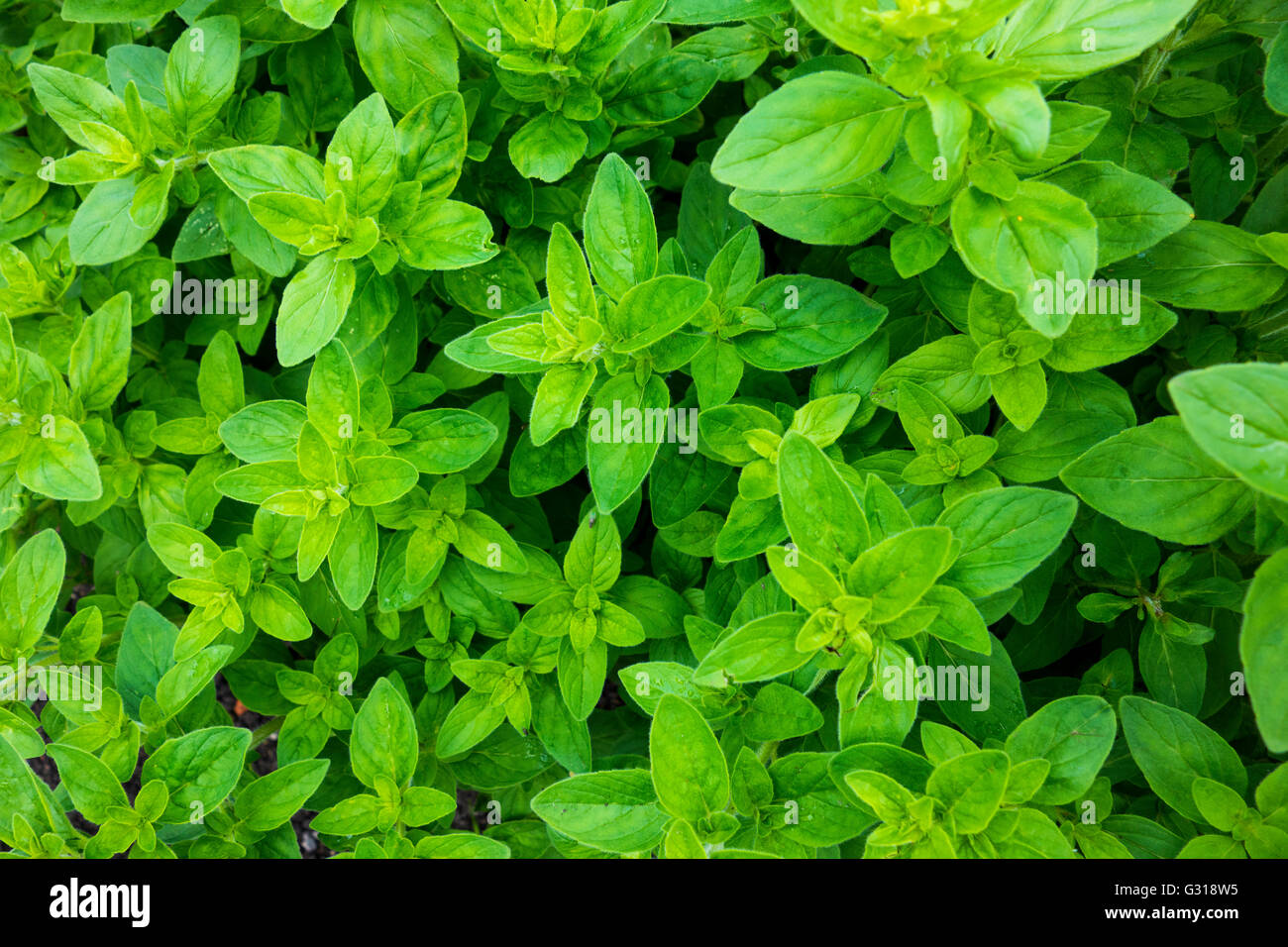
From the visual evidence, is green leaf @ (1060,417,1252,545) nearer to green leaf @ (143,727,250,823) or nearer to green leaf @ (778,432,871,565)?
green leaf @ (778,432,871,565)

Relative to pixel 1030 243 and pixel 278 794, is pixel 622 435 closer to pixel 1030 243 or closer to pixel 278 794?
pixel 1030 243

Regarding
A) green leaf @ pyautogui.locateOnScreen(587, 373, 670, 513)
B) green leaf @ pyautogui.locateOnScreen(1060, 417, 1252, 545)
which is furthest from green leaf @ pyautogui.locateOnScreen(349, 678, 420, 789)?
green leaf @ pyautogui.locateOnScreen(1060, 417, 1252, 545)

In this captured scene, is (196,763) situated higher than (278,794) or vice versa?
(196,763)

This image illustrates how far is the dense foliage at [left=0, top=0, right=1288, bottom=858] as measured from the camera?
6.44 feet

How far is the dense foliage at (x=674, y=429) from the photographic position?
1962 millimetres

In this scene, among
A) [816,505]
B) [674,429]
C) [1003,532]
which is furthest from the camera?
[674,429]

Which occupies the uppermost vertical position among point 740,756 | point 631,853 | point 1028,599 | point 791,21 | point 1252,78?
point 791,21

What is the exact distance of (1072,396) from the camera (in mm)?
2498

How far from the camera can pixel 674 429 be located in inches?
104

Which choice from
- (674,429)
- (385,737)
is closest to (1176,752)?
(674,429)

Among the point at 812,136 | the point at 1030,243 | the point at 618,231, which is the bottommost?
the point at 1030,243

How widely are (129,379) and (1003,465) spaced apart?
302cm
